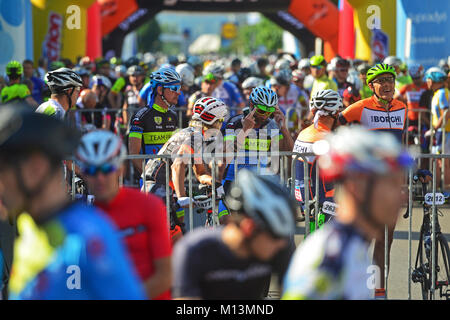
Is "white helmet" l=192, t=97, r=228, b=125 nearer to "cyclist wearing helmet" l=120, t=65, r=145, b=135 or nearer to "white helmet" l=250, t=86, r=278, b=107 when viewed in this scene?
"white helmet" l=250, t=86, r=278, b=107

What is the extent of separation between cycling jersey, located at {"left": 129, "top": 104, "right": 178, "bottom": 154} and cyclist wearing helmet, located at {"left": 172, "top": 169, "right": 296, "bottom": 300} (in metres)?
4.22

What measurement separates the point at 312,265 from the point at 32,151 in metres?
1.13

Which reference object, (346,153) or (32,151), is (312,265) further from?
(32,151)

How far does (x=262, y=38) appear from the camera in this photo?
101 m

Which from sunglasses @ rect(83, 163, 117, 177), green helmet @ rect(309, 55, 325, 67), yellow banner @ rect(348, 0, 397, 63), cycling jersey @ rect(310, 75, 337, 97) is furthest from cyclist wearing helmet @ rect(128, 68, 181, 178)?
yellow banner @ rect(348, 0, 397, 63)

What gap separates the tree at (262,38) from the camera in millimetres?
95500

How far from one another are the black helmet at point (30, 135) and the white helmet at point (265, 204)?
2.56ft

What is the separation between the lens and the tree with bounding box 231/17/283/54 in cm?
9550

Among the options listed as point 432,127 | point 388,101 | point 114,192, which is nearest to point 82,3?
point 432,127

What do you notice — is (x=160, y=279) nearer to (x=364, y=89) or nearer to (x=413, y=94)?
(x=364, y=89)

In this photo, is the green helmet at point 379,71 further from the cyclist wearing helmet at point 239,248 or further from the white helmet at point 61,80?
the cyclist wearing helmet at point 239,248

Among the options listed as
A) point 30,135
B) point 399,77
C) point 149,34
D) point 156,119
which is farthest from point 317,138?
point 149,34

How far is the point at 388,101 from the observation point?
24.1 ft

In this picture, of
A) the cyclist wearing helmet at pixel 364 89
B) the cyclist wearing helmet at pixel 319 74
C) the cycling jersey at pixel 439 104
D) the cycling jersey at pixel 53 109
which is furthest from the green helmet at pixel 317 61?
the cycling jersey at pixel 53 109
